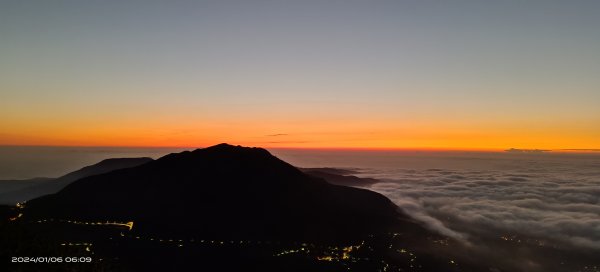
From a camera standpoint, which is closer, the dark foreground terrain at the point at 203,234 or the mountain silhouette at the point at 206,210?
the dark foreground terrain at the point at 203,234

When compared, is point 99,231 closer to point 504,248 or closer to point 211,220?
point 211,220

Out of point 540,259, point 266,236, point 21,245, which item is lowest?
point 540,259

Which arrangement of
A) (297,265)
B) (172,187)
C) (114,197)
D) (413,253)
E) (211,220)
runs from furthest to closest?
(172,187) → (114,197) → (211,220) → (413,253) → (297,265)

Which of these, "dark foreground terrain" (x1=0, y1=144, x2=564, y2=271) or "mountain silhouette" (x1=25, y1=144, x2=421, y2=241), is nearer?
"dark foreground terrain" (x1=0, y1=144, x2=564, y2=271)

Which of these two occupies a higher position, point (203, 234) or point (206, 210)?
point (206, 210)

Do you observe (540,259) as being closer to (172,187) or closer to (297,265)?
(297,265)

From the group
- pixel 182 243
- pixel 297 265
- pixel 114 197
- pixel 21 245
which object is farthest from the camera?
pixel 114 197

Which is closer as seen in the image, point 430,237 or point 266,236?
point 266,236

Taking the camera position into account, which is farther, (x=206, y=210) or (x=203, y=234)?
(x=206, y=210)

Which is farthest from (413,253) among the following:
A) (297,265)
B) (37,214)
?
(37,214)

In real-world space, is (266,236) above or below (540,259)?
above
